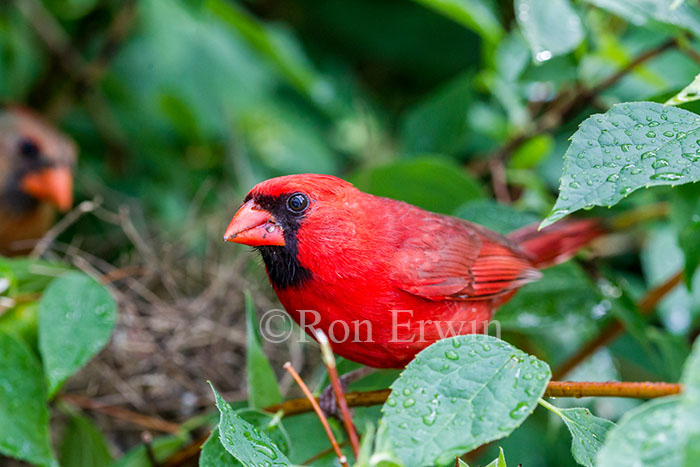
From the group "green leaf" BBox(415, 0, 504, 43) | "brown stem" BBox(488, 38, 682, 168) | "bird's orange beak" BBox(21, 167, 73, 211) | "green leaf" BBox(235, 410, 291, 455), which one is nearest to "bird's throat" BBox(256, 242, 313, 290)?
"green leaf" BBox(235, 410, 291, 455)

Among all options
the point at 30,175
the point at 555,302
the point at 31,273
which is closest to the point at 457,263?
the point at 555,302

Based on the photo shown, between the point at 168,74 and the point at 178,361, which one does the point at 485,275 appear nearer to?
the point at 178,361

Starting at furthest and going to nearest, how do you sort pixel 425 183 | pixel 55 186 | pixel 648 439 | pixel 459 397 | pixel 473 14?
Result: pixel 55 186, pixel 473 14, pixel 425 183, pixel 459 397, pixel 648 439

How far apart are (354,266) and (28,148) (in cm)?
234

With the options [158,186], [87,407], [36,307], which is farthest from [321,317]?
[158,186]

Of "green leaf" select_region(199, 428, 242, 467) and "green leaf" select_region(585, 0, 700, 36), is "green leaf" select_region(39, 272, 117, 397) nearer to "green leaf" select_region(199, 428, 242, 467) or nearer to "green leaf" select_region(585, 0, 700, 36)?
"green leaf" select_region(199, 428, 242, 467)

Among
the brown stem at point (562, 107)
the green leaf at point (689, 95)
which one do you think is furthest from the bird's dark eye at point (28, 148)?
the green leaf at point (689, 95)

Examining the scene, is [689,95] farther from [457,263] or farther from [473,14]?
[473,14]

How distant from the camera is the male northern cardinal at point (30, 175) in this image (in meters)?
3.15

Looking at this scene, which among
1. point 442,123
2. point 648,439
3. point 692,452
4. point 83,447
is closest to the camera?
point 692,452

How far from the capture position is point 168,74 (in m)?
3.41

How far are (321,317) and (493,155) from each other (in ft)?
4.82

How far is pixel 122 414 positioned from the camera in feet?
7.45

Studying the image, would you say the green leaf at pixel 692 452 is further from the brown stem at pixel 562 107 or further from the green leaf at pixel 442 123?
the green leaf at pixel 442 123
